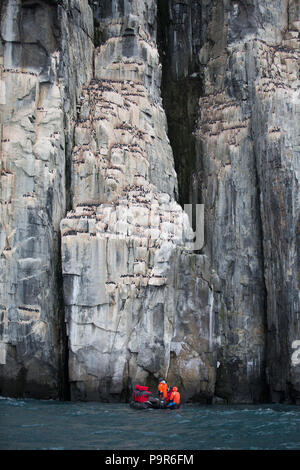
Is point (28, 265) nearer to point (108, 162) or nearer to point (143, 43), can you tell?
point (108, 162)

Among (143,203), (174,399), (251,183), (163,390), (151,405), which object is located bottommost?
(151,405)

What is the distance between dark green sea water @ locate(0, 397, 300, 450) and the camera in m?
22.9

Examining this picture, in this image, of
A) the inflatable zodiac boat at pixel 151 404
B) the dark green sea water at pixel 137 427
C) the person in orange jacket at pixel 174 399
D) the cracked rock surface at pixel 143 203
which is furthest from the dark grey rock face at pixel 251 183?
the inflatable zodiac boat at pixel 151 404

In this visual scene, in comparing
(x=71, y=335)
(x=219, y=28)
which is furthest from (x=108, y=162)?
(x=219, y=28)

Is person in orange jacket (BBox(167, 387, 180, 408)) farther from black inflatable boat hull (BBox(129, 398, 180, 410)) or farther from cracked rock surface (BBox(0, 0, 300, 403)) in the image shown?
cracked rock surface (BBox(0, 0, 300, 403))

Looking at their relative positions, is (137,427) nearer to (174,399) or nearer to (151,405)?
(151,405)

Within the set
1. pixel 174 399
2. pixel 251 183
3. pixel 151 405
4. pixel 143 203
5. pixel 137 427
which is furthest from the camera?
pixel 251 183

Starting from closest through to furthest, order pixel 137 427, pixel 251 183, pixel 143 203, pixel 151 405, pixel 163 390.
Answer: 1. pixel 137 427
2. pixel 151 405
3. pixel 163 390
4. pixel 143 203
5. pixel 251 183

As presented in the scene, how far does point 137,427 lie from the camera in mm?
26047

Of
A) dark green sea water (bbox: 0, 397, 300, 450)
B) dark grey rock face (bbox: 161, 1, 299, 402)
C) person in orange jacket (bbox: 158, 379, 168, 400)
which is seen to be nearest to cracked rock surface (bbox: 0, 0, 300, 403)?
dark grey rock face (bbox: 161, 1, 299, 402)

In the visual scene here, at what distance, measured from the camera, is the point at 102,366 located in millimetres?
33719

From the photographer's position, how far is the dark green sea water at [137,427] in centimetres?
2286

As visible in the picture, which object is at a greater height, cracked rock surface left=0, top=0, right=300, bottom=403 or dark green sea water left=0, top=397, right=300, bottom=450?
cracked rock surface left=0, top=0, right=300, bottom=403

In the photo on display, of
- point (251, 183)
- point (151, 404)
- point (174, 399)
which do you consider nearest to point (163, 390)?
point (174, 399)
